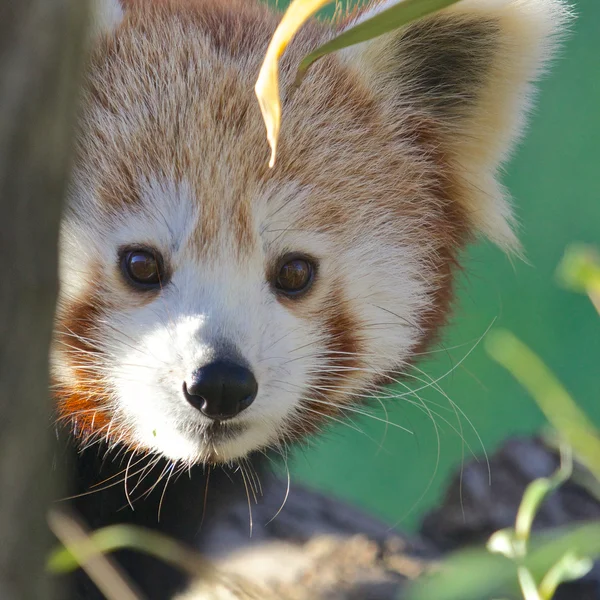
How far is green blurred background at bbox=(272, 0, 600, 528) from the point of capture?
9.52 ft

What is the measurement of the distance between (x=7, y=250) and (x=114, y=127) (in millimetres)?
1095

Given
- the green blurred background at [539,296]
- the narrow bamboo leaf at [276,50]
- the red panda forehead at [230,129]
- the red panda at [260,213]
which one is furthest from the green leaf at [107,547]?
the green blurred background at [539,296]

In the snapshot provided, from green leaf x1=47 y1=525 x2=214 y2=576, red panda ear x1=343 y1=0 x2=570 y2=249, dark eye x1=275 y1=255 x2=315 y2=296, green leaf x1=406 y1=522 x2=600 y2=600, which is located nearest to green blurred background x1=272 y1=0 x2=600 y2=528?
red panda ear x1=343 y1=0 x2=570 y2=249

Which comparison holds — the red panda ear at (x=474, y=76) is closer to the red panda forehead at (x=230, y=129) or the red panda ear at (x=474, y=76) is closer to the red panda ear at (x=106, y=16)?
the red panda forehead at (x=230, y=129)

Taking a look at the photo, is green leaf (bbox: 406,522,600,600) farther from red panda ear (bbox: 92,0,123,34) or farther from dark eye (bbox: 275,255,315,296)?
red panda ear (bbox: 92,0,123,34)

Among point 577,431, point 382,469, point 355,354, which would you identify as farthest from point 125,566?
point 577,431

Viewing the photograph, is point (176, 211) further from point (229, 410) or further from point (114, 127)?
point (229, 410)

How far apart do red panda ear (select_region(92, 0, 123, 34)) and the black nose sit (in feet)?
2.66

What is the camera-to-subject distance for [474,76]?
6.45 feet

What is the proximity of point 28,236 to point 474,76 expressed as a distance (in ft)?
4.85

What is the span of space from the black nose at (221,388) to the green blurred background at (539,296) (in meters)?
1.34

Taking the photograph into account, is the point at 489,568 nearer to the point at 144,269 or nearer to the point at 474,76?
the point at 144,269

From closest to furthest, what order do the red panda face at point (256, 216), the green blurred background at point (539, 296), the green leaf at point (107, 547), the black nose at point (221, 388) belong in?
the green leaf at point (107, 547) → the black nose at point (221, 388) → the red panda face at point (256, 216) → the green blurred background at point (539, 296)

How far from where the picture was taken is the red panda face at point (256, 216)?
1576mm
